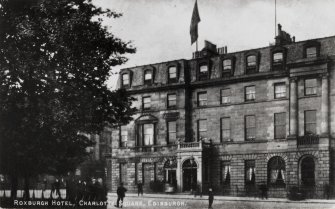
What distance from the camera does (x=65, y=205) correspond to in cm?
2153

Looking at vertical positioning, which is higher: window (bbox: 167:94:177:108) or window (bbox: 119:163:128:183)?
window (bbox: 167:94:177:108)

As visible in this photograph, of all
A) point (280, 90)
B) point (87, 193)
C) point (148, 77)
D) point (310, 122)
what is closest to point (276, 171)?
point (310, 122)

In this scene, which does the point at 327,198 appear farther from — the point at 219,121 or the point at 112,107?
the point at 112,107

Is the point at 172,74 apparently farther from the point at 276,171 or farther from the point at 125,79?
the point at 276,171

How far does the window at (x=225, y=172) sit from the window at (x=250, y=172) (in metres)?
1.51

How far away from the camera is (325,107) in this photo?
3450 centimetres

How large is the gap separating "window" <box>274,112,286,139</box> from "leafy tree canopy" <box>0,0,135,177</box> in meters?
18.7

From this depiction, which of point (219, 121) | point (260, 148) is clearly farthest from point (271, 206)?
point (219, 121)

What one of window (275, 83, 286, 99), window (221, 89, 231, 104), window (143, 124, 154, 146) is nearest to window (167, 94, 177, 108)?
window (143, 124, 154, 146)

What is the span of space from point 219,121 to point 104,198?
19.4 metres

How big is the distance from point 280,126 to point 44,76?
2157 cm

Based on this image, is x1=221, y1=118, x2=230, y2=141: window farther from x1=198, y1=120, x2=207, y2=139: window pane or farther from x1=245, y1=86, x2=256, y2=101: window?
x1=245, y1=86, x2=256, y2=101: window

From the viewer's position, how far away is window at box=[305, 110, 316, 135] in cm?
3531

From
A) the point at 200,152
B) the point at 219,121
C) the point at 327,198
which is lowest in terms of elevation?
the point at 327,198
